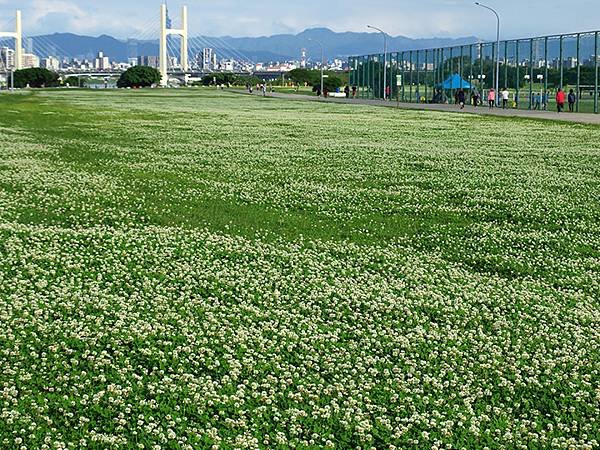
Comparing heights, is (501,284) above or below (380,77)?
below

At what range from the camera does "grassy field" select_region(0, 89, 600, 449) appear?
6.45 metres

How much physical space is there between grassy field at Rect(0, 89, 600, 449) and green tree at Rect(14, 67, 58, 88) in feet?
479

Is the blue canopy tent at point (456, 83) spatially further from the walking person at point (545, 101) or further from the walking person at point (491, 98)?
the walking person at point (545, 101)

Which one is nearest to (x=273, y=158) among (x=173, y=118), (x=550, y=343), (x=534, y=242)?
(x=534, y=242)

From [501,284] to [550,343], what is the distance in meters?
2.25

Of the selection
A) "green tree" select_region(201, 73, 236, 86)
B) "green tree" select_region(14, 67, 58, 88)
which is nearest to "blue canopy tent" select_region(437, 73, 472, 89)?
"green tree" select_region(14, 67, 58, 88)

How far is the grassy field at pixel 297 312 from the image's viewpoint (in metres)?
6.45

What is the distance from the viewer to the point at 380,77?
99.0m

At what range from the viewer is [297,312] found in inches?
359

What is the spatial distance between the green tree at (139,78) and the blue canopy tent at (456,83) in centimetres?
9847

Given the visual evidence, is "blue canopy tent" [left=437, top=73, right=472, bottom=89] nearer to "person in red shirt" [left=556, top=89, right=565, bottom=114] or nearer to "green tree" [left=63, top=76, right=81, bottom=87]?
"person in red shirt" [left=556, top=89, right=565, bottom=114]

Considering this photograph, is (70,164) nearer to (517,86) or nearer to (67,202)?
(67,202)

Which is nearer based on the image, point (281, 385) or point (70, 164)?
point (281, 385)

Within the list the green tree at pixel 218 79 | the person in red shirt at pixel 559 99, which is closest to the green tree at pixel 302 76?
the green tree at pixel 218 79
